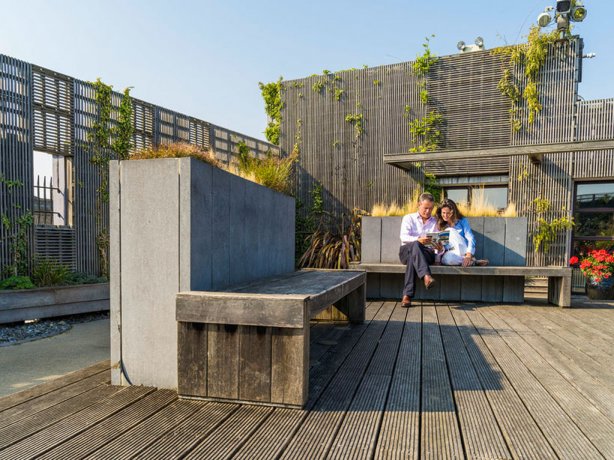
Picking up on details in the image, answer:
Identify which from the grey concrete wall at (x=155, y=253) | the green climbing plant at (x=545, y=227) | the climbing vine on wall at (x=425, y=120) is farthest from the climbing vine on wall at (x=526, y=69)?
the grey concrete wall at (x=155, y=253)

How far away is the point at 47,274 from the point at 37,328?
926 mm

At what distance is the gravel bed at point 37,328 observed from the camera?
3.74 meters

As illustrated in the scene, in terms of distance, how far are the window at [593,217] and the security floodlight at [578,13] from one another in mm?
2680

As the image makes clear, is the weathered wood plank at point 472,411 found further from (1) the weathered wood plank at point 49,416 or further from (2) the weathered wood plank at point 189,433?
(1) the weathered wood plank at point 49,416

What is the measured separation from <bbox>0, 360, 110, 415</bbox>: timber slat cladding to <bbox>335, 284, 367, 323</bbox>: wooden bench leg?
172 cm

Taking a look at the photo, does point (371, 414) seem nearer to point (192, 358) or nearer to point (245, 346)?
point (245, 346)

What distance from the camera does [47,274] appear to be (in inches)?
191

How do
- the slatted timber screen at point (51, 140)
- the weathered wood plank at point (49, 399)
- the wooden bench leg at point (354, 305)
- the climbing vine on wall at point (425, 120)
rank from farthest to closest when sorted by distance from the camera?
1. the climbing vine on wall at point (425, 120)
2. the slatted timber screen at point (51, 140)
3. the wooden bench leg at point (354, 305)
4. the weathered wood plank at point (49, 399)

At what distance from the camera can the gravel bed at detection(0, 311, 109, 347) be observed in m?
3.74

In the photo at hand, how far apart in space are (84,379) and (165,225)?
0.89m

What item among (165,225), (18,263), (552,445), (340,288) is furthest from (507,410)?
(18,263)

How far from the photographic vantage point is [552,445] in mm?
1231

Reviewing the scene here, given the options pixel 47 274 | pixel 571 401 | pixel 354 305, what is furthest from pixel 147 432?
pixel 47 274

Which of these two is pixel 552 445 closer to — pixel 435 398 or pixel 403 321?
pixel 435 398
